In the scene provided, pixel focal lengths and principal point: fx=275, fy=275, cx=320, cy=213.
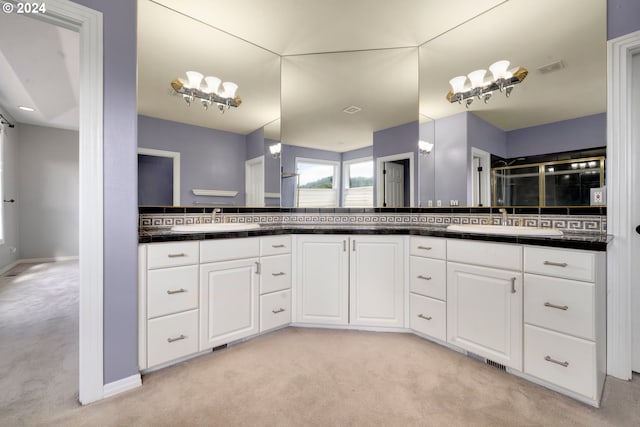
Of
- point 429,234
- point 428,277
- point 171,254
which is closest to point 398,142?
point 429,234

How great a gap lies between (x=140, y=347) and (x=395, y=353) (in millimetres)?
1569

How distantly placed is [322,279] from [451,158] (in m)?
1.52

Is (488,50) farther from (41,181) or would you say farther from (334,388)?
(41,181)

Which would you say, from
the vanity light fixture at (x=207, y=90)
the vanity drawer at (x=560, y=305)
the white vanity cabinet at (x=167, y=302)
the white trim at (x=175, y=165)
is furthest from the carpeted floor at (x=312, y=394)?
the vanity light fixture at (x=207, y=90)

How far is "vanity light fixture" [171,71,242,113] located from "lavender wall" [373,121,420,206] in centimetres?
132

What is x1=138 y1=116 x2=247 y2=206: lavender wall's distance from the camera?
2.05 meters

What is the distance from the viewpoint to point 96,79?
4.49 ft

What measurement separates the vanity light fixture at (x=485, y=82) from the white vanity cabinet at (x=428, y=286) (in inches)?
48.3

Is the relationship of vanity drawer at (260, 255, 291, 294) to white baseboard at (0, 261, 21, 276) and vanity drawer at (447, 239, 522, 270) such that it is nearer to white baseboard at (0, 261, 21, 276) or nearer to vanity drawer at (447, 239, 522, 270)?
vanity drawer at (447, 239, 522, 270)

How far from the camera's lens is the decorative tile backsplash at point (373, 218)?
1758 mm

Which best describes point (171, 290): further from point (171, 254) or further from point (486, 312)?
point (486, 312)

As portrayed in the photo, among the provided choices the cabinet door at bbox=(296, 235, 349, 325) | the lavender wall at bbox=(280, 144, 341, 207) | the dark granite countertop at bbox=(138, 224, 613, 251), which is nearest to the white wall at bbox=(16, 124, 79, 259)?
the dark granite countertop at bbox=(138, 224, 613, 251)

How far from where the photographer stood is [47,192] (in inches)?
207

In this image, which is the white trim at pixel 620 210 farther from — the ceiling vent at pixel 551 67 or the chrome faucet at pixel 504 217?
the chrome faucet at pixel 504 217
